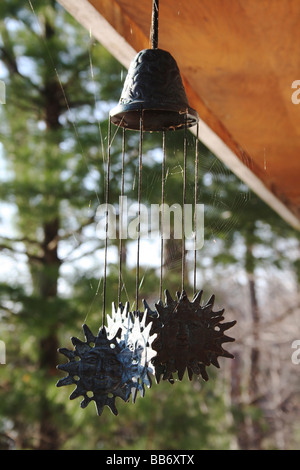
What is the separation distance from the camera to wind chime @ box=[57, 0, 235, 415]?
709mm

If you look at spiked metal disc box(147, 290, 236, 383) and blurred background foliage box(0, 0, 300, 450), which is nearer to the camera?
spiked metal disc box(147, 290, 236, 383)

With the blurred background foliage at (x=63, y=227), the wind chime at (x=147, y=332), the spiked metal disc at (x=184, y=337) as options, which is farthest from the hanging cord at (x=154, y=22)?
the blurred background foliage at (x=63, y=227)

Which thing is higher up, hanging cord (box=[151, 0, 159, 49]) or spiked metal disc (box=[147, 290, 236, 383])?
hanging cord (box=[151, 0, 159, 49])

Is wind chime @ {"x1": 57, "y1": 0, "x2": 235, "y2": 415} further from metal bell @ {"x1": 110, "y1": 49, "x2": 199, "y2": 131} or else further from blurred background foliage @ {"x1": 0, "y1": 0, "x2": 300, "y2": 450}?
blurred background foliage @ {"x1": 0, "y1": 0, "x2": 300, "y2": 450}

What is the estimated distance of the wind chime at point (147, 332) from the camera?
2.33ft

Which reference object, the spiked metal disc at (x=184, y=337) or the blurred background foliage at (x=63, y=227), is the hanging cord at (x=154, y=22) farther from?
the blurred background foliage at (x=63, y=227)

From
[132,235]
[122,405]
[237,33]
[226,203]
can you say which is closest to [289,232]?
[226,203]

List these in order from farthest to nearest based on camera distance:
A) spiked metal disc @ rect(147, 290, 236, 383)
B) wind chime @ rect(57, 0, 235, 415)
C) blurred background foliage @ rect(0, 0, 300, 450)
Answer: blurred background foliage @ rect(0, 0, 300, 450) → spiked metal disc @ rect(147, 290, 236, 383) → wind chime @ rect(57, 0, 235, 415)

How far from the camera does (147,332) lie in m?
0.68

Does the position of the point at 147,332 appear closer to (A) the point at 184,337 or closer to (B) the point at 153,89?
(A) the point at 184,337

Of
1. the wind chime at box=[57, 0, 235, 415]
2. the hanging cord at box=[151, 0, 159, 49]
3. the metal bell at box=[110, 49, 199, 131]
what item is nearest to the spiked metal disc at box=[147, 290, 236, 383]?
the wind chime at box=[57, 0, 235, 415]

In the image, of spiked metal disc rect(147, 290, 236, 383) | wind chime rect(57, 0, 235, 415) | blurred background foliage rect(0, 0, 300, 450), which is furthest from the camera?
blurred background foliage rect(0, 0, 300, 450)

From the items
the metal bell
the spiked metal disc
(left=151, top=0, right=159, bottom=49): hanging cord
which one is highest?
(left=151, top=0, right=159, bottom=49): hanging cord
